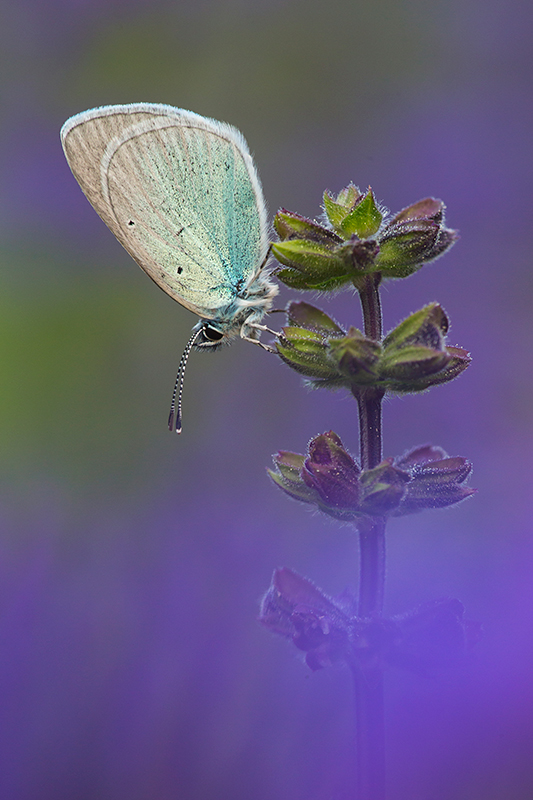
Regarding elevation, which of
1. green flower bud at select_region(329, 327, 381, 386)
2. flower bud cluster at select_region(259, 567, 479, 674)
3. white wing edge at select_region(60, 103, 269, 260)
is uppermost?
white wing edge at select_region(60, 103, 269, 260)

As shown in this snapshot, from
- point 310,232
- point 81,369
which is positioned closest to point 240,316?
point 310,232

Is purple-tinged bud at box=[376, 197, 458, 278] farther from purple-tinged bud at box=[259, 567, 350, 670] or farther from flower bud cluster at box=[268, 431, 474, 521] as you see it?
purple-tinged bud at box=[259, 567, 350, 670]

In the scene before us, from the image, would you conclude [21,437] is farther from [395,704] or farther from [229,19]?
[229,19]

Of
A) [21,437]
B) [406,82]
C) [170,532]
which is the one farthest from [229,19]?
[170,532]

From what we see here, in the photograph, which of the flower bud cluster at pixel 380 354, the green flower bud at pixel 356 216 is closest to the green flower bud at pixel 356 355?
the flower bud cluster at pixel 380 354

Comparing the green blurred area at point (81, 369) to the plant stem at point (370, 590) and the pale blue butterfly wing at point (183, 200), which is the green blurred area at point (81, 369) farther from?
the plant stem at point (370, 590)

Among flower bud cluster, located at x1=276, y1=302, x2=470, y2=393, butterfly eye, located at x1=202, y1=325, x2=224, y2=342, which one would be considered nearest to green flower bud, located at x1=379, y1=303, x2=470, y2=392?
flower bud cluster, located at x1=276, y1=302, x2=470, y2=393
